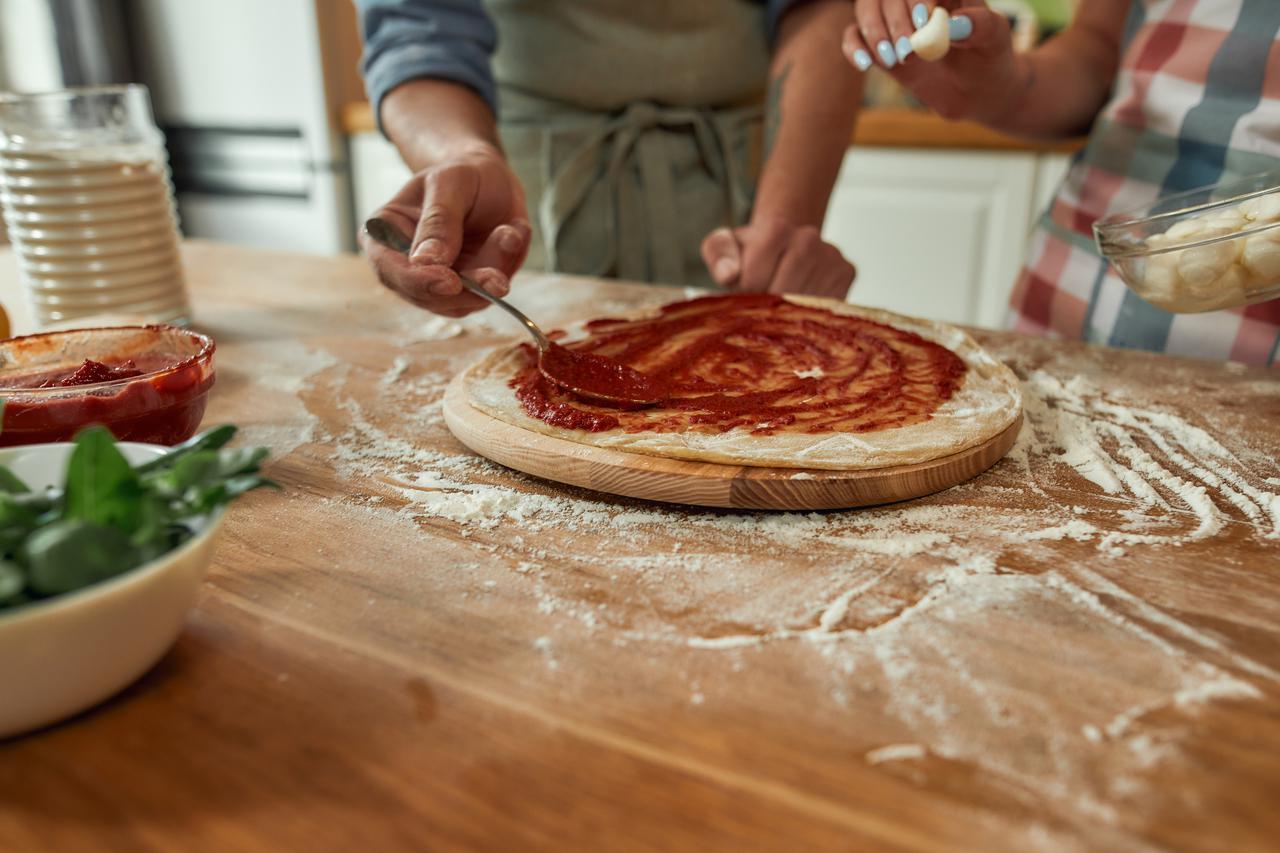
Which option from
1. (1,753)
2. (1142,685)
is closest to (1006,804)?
(1142,685)

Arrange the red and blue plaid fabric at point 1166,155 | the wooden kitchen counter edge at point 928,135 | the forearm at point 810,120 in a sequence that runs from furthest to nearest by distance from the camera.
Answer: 1. the wooden kitchen counter edge at point 928,135
2. the forearm at point 810,120
3. the red and blue plaid fabric at point 1166,155

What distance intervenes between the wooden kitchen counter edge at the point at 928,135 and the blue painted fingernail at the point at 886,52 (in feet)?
4.50

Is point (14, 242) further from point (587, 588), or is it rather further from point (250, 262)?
point (587, 588)

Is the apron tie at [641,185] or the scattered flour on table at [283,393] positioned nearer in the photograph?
the scattered flour on table at [283,393]

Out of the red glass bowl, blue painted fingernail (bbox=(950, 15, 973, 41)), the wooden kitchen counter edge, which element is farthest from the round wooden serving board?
the wooden kitchen counter edge

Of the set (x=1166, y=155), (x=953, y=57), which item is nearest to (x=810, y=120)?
(x=953, y=57)

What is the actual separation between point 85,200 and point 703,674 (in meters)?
1.00

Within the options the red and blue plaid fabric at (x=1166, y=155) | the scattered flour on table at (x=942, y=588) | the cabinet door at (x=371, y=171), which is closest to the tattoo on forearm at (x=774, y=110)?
the red and blue plaid fabric at (x=1166, y=155)

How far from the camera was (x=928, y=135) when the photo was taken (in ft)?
7.98

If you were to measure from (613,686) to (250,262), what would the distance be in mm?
1437

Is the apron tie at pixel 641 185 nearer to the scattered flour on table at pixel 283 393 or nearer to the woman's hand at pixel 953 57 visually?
the woman's hand at pixel 953 57

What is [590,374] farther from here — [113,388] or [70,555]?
[70,555]

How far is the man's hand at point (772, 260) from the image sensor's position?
4.37 feet

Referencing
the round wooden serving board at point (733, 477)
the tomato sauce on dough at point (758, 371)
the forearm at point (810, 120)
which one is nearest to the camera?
the round wooden serving board at point (733, 477)
